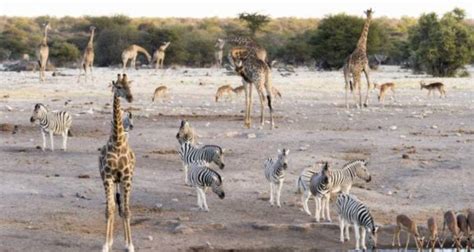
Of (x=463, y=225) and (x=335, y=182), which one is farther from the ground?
(x=335, y=182)

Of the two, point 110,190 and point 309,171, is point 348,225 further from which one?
point 110,190

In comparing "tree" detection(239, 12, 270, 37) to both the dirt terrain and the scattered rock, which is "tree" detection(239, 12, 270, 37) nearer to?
the dirt terrain

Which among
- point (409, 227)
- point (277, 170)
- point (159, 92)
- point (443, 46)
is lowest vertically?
point (159, 92)

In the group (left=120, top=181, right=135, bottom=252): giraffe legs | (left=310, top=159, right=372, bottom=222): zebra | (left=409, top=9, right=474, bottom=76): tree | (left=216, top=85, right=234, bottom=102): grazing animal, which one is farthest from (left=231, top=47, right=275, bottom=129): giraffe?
(left=409, top=9, right=474, bottom=76): tree

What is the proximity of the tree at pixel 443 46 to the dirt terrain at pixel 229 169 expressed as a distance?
42.5 ft

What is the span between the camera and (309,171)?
42.2ft

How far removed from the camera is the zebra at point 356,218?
10750mm

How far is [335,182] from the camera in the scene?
41.1 feet

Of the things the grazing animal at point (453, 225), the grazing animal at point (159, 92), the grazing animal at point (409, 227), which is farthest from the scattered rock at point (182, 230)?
the grazing animal at point (159, 92)

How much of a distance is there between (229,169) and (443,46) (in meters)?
27.0

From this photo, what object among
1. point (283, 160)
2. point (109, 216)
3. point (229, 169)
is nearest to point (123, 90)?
point (109, 216)

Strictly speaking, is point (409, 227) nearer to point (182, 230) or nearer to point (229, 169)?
point (182, 230)

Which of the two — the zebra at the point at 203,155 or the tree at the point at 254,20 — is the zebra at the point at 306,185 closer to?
the zebra at the point at 203,155

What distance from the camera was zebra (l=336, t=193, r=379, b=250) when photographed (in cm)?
1075
